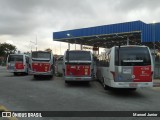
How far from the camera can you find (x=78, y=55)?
1958 centimetres

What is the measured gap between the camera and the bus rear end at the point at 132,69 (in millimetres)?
14219

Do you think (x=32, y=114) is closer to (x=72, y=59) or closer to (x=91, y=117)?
(x=91, y=117)

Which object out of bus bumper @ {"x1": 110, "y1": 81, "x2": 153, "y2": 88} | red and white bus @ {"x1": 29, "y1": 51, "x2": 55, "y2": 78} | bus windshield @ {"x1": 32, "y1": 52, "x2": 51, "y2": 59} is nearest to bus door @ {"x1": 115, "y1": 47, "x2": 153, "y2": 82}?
bus bumper @ {"x1": 110, "y1": 81, "x2": 153, "y2": 88}

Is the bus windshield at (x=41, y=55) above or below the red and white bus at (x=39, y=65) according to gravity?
above

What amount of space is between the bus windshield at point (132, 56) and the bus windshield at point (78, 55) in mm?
4968

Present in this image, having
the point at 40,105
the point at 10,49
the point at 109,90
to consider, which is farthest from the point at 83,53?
the point at 10,49

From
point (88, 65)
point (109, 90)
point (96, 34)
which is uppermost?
point (96, 34)

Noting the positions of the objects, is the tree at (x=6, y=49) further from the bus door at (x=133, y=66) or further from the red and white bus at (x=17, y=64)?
the bus door at (x=133, y=66)

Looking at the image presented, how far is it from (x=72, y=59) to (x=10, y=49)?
114 m

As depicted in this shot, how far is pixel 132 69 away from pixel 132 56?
2.19 feet

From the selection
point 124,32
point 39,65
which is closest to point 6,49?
point 124,32

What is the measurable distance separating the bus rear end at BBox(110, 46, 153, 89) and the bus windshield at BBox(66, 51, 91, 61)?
16.4 feet

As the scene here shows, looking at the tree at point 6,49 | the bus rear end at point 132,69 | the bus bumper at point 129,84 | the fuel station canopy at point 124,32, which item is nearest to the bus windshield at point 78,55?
the bus rear end at point 132,69

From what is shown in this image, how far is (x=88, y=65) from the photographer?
18.9m
